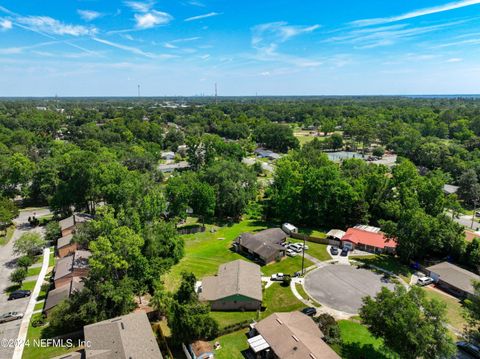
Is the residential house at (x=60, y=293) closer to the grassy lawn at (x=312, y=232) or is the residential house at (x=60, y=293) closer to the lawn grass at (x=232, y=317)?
the lawn grass at (x=232, y=317)

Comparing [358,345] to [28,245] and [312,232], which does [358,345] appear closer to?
[312,232]

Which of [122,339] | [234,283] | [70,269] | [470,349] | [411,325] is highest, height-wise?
[411,325]

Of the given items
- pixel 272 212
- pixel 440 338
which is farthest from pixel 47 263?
pixel 440 338

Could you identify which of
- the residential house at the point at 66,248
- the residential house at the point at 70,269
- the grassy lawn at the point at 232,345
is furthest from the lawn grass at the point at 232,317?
the residential house at the point at 66,248

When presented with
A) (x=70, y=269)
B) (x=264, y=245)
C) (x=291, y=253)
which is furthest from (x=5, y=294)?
(x=291, y=253)

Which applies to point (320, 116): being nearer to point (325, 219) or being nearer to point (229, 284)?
point (325, 219)

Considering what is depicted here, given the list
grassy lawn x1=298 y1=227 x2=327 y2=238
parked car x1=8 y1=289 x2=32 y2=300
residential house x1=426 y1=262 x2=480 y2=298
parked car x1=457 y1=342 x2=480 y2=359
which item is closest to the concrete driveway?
residential house x1=426 y1=262 x2=480 y2=298
